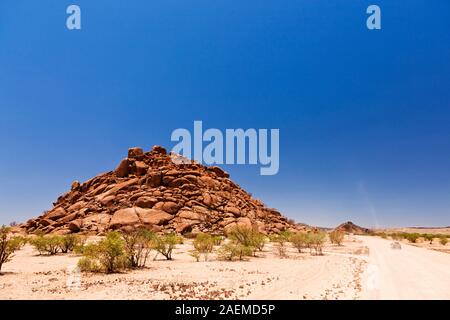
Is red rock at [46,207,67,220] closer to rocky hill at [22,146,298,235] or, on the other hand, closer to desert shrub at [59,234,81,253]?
rocky hill at [22,146,298,235]

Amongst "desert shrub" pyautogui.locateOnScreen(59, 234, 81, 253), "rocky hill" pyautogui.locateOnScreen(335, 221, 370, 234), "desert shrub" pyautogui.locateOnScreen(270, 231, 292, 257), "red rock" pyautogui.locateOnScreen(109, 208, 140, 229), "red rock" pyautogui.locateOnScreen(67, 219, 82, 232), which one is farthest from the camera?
"rocky hill" pyautogui.locateOnScreen(335, 221, 370, 234)

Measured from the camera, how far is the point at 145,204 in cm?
5250

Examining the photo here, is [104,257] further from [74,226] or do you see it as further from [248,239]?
[74,226]

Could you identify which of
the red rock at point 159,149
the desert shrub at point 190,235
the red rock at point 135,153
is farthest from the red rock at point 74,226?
the red rock at point 159,149

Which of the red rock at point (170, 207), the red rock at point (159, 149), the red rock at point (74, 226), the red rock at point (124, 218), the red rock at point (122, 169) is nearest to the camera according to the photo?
the red rock at point (124, 218)

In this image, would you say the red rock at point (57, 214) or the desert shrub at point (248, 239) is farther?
the red rock at point (57, 214)

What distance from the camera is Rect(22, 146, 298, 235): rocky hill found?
4956 centimetres

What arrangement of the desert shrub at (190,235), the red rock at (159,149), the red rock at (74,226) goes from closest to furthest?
the desert shrub at (190,235)
the red rock at (74,226)
the red rock at (159,149)

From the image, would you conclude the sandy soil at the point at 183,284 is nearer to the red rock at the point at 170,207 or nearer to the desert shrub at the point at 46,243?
the desert shrub at the point at 46,243

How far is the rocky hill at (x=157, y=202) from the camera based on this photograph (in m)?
49.6

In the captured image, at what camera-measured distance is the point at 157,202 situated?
175ft

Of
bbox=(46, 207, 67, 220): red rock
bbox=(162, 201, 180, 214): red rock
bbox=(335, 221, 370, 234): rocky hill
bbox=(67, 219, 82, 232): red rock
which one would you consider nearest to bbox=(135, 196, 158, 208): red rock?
bbox=(162, 201, 180, 214): red rock
